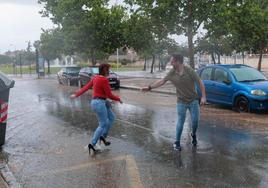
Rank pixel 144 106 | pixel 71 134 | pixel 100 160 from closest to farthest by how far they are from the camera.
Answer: pixel 100 160 → pixel 71 134 → pixel 144 106

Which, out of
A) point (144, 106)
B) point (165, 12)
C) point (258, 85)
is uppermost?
point (165, 12)

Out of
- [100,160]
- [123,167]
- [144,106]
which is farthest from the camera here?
[144,106]

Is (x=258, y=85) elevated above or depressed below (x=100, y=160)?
above

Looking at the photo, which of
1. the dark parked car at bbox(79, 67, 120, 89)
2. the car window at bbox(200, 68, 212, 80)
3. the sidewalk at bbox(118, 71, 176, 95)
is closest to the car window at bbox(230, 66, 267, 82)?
the car window at bbox(200, 68, 212, 80)

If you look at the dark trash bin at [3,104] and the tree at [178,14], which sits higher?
the tree at [178,14]

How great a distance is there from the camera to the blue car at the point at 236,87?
43.0ft

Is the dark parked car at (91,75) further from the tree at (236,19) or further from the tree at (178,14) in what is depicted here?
the tree at (236,19)

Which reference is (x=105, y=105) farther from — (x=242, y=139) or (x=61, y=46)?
(x=61, y=46)

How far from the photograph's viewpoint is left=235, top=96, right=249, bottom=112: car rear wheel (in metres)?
13.4

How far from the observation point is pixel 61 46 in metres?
40.7

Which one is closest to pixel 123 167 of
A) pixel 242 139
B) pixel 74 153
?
pixel 74 153

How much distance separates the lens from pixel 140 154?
25.3 ft

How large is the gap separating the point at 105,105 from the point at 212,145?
2.19 m

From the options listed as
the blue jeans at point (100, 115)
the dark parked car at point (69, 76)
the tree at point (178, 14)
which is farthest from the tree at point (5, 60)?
the blue jeans at point (100, 115)
